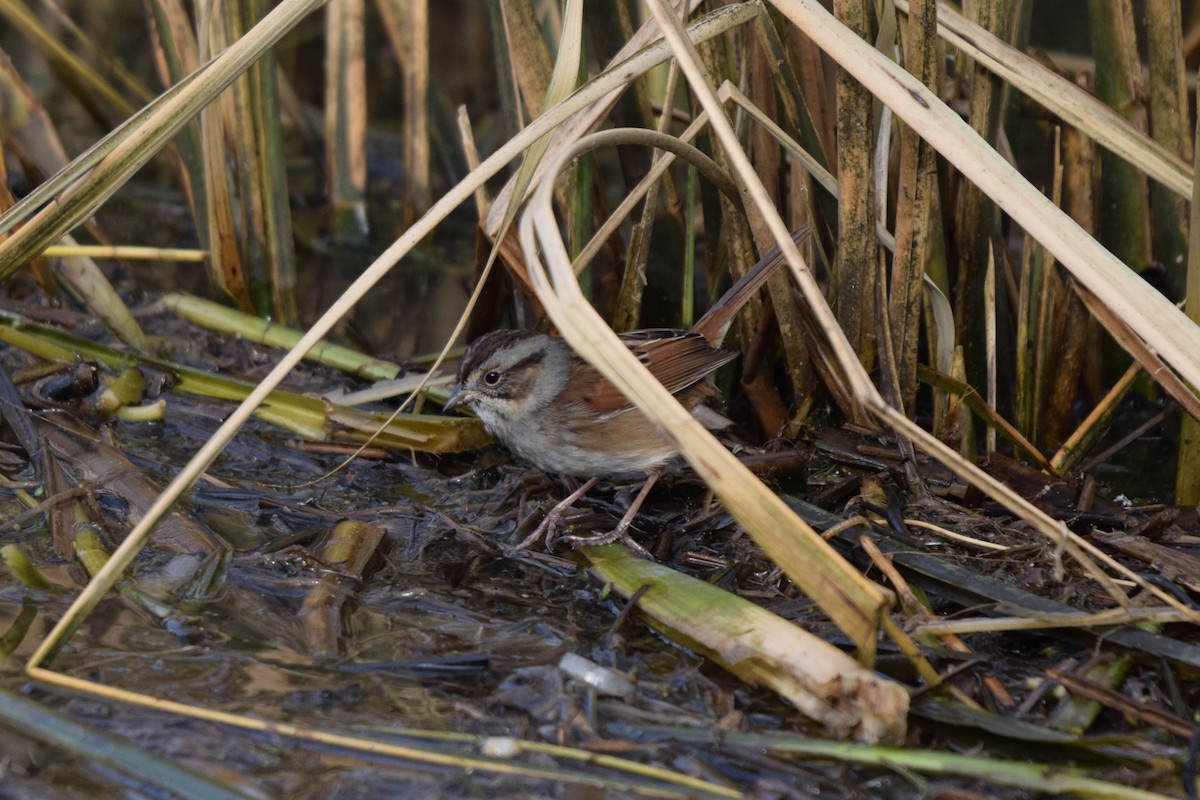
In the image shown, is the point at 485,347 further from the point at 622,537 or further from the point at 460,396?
the point at 622,537

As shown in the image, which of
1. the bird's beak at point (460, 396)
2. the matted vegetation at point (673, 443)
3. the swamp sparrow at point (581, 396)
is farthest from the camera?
the bird's beak at point (460, 396)

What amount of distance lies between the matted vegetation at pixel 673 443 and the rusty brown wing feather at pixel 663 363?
28 cm

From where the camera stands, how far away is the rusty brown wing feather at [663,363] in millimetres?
3781

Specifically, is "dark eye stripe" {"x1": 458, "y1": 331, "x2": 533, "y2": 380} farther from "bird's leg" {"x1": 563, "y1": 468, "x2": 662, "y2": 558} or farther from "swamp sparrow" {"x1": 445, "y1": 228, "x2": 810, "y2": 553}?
"bird's leg" {"x1": 563, "y1": 468, "x2": 662, "y2": 558}

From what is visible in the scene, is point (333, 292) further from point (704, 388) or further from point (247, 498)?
point (704, 388)

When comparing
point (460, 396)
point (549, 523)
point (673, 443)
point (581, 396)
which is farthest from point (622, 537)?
point (673, 443)

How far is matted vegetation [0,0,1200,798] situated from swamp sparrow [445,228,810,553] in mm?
171

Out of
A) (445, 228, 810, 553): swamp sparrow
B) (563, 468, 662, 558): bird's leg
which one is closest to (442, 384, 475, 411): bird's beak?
(445, 228, 810, 553): swamp sparrow

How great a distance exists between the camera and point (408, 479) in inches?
161

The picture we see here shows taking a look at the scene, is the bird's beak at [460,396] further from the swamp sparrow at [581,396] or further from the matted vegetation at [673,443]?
the matted vegetation at [673,443]

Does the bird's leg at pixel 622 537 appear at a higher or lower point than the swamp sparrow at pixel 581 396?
lower

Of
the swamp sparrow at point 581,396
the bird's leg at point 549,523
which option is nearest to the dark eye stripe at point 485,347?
the swamp sparrow at point 581,396

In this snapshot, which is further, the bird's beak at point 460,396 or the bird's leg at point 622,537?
the bird's beak at point 460,396

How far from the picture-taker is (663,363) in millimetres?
3773
